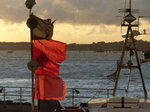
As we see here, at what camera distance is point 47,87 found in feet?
53.4

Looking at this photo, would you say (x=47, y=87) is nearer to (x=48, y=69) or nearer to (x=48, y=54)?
(x=48, y=69)

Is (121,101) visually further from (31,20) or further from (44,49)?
(31,20)

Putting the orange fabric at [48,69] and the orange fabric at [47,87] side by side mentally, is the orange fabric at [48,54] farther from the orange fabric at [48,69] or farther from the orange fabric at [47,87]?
the orange fabric at [47,87]

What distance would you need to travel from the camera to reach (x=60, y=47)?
53.5ft

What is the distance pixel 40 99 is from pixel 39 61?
1.41 meters

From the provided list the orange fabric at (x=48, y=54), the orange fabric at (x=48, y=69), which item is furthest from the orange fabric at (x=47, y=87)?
the orange fabric at (x=48, y=54)

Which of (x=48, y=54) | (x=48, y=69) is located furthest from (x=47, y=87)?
(x=48, y=54)

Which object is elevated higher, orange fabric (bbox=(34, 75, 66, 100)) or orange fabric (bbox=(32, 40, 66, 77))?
orange fabric (bbox=(32, 40, 66, 77))

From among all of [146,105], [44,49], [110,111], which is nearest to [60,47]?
[44,49]

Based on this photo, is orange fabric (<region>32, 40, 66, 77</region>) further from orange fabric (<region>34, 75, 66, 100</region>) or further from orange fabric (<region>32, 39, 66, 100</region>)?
orange fabric (<region>34, 75, 66, 100</region>)

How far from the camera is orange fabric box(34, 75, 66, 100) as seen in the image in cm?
1625

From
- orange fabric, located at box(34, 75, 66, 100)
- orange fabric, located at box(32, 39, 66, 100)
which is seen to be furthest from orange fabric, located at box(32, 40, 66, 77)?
orange fabric, located at box(34, 75, 66, 100)

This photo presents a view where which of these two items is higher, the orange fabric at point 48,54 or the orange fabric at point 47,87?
the orange fabric at point 48,54

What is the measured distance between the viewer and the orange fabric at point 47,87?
16250mm
